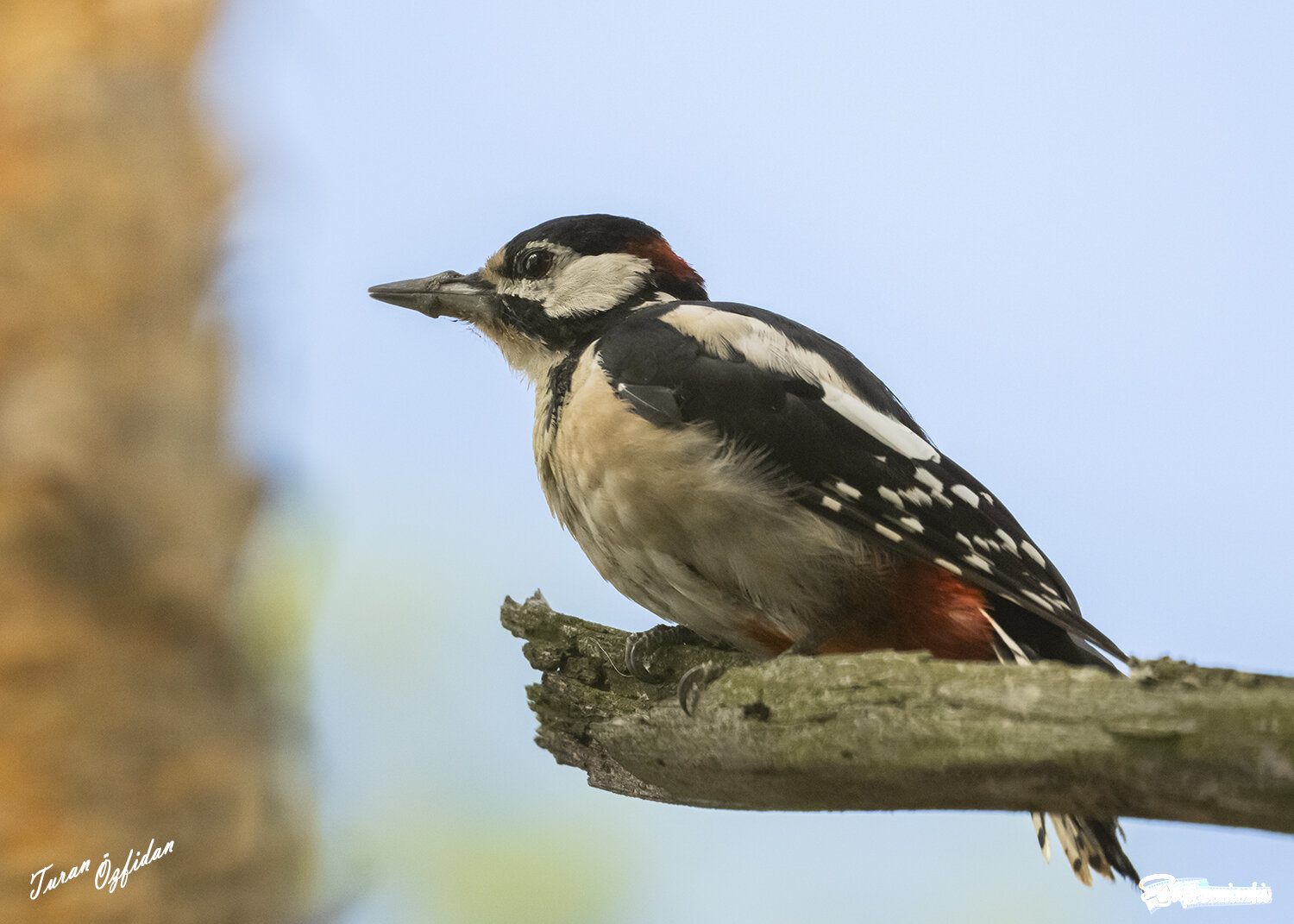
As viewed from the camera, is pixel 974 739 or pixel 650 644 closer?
pixel 974 739

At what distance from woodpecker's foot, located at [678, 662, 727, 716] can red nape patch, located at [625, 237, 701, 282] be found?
1.05 meters

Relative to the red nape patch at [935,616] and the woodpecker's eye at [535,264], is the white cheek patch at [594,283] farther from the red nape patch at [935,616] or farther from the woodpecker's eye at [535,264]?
the red nape patch at [935,616]

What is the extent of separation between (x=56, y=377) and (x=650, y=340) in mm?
2010

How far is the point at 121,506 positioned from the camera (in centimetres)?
325

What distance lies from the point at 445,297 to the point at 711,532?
3.09 ft

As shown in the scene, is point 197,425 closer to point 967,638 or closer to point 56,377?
point 56,377

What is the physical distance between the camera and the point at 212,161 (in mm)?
3613

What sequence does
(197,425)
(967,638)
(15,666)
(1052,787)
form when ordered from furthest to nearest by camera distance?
(197,425) < (15,666) < (967,638) < (1052,787)

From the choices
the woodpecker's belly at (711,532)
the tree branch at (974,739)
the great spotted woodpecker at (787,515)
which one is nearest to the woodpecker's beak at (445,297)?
the great spotted woodpecker at (787,515)

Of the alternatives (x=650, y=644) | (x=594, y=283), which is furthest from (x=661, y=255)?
(x=650, y=644)

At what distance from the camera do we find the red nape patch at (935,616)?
1.93m

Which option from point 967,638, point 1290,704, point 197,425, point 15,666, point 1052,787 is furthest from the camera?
point 197,425

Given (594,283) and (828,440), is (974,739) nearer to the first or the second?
(828,440)

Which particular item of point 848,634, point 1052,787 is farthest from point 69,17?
point 1052,787
